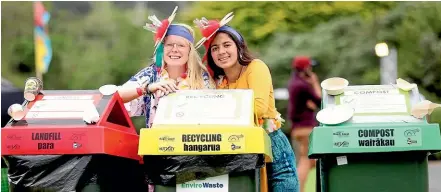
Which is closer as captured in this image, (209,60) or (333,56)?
(209,60)

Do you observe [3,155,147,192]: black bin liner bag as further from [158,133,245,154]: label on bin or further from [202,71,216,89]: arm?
[202,71,216,89]: arm

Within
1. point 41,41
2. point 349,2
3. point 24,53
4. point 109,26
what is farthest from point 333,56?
point 24,53

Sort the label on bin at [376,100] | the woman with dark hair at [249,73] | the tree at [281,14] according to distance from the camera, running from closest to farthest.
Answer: the label on bin at [376,100]
the woman with dark hair at [249,73]
the tree at [281,14]

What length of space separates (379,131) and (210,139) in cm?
90

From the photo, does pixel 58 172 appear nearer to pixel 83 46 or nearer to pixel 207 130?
pixel 207 130

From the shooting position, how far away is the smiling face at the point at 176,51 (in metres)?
4.89

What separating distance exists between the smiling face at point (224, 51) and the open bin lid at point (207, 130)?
Result: 1.19 feet

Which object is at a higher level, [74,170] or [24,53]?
[24,53]

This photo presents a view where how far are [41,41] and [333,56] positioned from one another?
8180 mm

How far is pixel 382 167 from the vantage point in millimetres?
4469

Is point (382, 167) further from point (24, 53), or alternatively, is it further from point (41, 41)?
point (24, 53)

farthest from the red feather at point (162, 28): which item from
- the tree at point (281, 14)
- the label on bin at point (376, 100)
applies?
the tree at point (281, 14)

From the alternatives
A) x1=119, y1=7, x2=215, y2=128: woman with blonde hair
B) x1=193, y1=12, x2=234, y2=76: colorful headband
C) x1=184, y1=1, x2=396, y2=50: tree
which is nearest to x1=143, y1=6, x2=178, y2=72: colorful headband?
x1=119, y1=7, x2=215, y2=128: woman with blonde hair

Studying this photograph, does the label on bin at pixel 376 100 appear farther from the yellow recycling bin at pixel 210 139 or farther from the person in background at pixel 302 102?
the person in background at pixel 302 102
